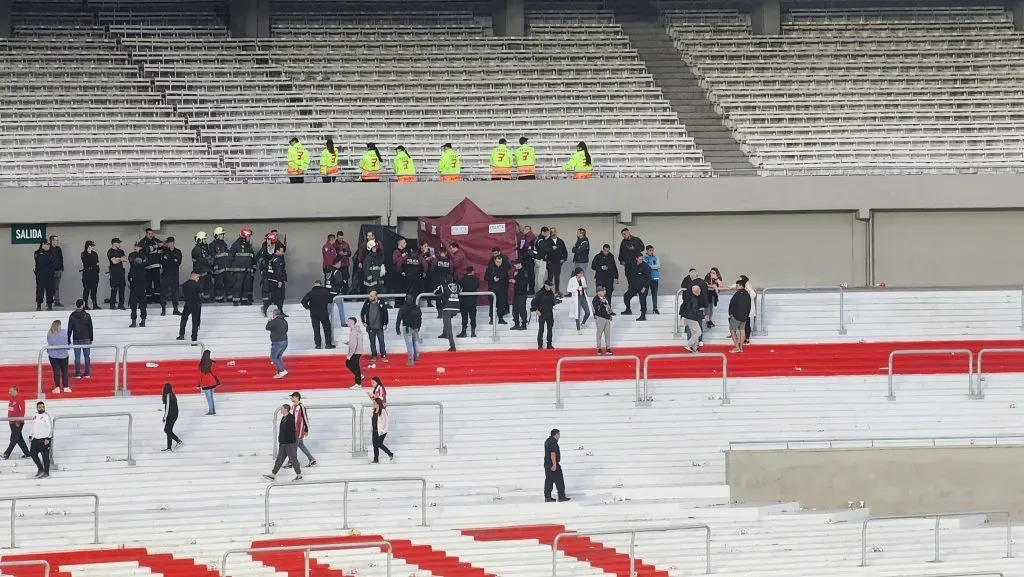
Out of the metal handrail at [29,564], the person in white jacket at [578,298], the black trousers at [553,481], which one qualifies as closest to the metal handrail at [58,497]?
the metal handrail at [29,564]

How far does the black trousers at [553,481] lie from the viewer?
23.3 metres

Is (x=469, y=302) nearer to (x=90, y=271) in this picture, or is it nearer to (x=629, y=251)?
(x=629, y=251)

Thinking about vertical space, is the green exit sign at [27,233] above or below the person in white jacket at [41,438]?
above

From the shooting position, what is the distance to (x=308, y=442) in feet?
82.8

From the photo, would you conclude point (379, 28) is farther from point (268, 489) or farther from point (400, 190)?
point (268, 489)

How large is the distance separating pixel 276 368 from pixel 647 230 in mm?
9002

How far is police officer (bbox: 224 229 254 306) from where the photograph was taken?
99.0 feet

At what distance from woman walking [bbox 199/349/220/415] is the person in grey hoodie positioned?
1278 mm

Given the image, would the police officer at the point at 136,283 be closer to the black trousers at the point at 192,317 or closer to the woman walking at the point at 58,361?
the black trousers at the point at 192,317

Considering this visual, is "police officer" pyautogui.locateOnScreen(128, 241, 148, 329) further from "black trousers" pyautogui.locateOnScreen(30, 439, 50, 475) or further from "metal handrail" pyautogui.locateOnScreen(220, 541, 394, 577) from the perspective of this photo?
"metal handrail" pyautogui.locateOnScreen(220, 541, 394, 577)

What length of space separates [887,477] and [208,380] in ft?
30.2

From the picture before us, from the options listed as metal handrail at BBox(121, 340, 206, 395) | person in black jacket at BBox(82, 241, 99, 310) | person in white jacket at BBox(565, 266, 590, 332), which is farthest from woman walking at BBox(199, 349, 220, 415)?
person in white jacket at BBox(565, 266, 590, 332)

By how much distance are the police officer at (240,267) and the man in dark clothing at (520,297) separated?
4308 millimetres

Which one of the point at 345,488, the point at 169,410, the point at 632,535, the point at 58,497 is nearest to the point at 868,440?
the point at 632,535
